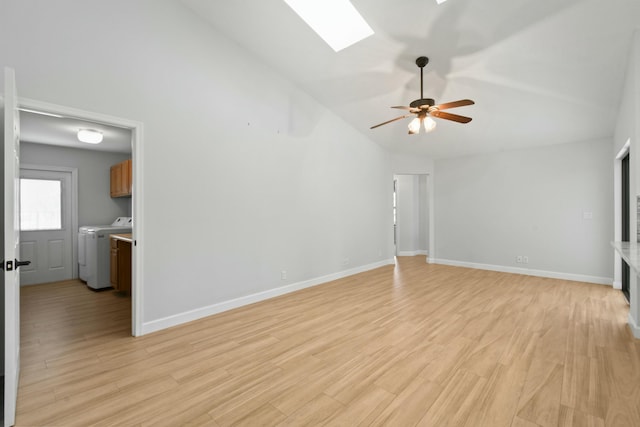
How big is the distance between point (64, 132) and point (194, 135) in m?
2.78

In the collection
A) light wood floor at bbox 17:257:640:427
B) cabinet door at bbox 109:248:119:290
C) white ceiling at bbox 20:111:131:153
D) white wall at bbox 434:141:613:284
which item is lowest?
light wood floor at bbox 17:257:640:427

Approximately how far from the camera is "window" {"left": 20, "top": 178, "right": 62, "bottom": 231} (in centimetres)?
518

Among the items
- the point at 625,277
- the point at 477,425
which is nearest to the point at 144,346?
the point at 477,425

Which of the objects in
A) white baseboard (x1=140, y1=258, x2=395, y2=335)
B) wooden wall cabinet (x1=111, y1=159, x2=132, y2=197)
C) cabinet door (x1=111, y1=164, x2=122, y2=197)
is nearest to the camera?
white baseboard (x1=140, y1=258, x2=395, y2=335)

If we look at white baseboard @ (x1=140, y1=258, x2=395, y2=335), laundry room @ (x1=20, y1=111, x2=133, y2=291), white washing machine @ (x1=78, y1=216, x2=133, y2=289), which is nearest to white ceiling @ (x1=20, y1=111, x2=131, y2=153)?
laundry room @ (x1=20, y1=111, x2=133, y2=291)

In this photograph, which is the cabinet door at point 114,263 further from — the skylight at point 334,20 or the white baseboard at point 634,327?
the white baseboard at point 634,327

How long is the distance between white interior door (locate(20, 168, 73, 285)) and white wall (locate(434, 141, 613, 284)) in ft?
25.3

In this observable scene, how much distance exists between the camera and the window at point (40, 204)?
5184 millimetres

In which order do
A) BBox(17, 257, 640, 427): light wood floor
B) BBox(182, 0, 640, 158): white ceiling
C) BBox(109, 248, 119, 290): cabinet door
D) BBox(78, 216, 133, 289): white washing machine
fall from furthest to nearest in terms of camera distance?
BBox(78, 216, 133, 289): white washing machine → BBox(109, 248, 119, 290): cabinet door → BBox(182, 0, 640, 158): white ceiling → BBox(17, 257, 640, 427): light wood floor

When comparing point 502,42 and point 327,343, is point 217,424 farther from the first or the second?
point 502,42

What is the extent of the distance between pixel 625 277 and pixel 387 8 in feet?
17.1

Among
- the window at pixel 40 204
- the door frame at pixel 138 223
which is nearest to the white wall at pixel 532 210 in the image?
the door frame at pixel 138 223

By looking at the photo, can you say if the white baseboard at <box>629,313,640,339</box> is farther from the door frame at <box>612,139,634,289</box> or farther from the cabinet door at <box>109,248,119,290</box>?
the cabinet door at <box>109,248,119,290</box>

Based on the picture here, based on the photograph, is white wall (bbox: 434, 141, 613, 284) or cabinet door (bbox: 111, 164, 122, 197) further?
cabinet door (bbox: 111, 164, 122, 197)
